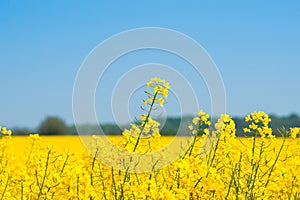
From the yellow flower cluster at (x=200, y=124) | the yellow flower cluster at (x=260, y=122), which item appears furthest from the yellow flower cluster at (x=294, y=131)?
the yellow flower cluster at (x=200, y=124)

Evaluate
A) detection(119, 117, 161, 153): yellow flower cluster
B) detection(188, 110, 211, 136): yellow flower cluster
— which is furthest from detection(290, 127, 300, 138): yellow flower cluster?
detection(119, 117, 161, 153): yellow flower cluster

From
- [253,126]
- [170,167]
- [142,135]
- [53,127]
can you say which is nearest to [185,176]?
[170,167]

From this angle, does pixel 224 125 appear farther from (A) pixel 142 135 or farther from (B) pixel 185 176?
(B) pixel 185 176

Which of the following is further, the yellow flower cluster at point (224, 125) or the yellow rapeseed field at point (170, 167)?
the yellow flower cluster at point (224, 125)

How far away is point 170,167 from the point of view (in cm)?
484

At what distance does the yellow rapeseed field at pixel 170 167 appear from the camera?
183 inches

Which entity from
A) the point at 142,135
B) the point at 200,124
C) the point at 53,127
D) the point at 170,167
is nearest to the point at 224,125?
the point at 200,124

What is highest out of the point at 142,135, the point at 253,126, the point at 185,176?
the point at 253,126

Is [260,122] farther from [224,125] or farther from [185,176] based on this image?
[185,176]

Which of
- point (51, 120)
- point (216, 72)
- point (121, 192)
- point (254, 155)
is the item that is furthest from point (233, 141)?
point (51, 120)

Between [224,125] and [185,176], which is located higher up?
[224,125]

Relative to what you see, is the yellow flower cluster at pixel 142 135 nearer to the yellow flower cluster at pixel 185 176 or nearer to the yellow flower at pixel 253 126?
the yellow flower cluster at pixel 185 176

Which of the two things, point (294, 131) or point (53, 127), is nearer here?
point (294, 131)

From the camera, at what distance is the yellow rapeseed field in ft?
15.3
